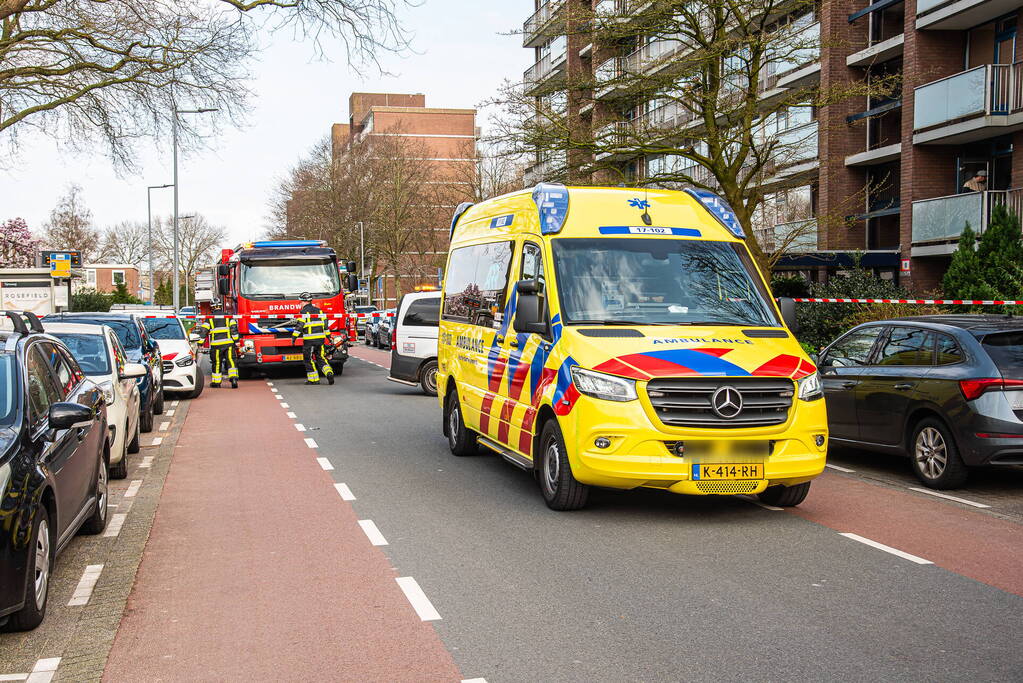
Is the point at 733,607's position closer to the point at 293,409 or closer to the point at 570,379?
the point at 570,379

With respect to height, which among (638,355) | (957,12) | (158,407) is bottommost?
(158,407)

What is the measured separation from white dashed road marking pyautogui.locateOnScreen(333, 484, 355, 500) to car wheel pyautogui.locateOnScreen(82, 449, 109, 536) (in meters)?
2.08

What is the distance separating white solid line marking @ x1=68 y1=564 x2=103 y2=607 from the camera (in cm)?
616

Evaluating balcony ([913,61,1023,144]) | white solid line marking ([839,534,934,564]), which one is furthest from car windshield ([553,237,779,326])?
balcony ([913,61,1023,144])

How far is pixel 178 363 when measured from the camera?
66.0ft

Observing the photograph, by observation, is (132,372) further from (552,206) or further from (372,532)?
(552,206)

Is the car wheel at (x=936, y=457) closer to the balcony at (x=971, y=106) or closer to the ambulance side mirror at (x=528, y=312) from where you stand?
the ambulance side mirror at (x=528, y=312)

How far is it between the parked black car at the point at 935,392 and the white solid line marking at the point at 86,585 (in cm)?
708

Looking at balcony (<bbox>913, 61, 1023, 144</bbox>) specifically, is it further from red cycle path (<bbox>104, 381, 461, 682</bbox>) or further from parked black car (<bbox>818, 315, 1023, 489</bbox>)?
red cycle path (<bbox>104, 381, 461, 682</bbox>)

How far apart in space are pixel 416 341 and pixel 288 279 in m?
6.15

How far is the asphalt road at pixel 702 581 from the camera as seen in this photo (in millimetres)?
5023

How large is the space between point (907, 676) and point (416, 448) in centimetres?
852

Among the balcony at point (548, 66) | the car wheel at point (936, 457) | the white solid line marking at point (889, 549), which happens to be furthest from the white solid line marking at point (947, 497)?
the balcony at point (548, 66)

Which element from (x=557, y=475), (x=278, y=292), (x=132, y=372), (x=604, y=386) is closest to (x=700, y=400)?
(x=604, y=386)
